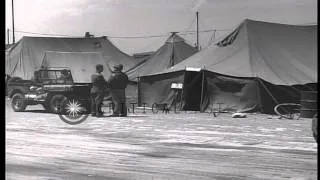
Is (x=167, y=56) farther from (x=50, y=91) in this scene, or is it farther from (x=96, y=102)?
(x=96, y=102)

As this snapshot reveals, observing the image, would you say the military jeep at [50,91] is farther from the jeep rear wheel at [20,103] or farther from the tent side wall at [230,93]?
the tent side wall at [230,93]

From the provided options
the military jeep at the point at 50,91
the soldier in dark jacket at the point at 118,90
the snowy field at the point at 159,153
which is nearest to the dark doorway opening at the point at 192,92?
the military jeep at the point at 50,91

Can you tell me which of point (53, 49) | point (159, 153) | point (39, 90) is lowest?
point (159, 153)

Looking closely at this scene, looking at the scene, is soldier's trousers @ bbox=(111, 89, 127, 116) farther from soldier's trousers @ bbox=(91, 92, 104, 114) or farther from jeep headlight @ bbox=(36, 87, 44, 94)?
jeep headlight @ bbox=(36, 87, 44, 94)

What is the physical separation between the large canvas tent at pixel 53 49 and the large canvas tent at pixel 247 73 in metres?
8.86

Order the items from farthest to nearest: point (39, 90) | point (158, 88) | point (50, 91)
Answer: point (158, 88) < point (39, 90) < point (50, 91)

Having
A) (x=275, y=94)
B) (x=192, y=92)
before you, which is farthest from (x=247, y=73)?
(x=192, y=92)

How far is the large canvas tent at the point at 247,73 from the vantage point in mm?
23688

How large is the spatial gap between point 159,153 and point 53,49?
29.4m

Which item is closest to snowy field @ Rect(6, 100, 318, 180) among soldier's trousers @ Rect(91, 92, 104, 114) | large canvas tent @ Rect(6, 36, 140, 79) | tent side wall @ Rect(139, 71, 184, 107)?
soldier's trousers @ Rect(91, 92, 104, 114)

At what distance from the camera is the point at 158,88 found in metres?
27.1

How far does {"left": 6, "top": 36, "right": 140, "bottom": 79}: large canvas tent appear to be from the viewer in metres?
35.5

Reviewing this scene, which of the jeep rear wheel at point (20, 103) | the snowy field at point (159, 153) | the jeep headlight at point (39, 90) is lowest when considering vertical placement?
the snowy field at point (159, 153)

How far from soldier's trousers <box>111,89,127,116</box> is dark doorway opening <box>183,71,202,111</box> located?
5860mm
